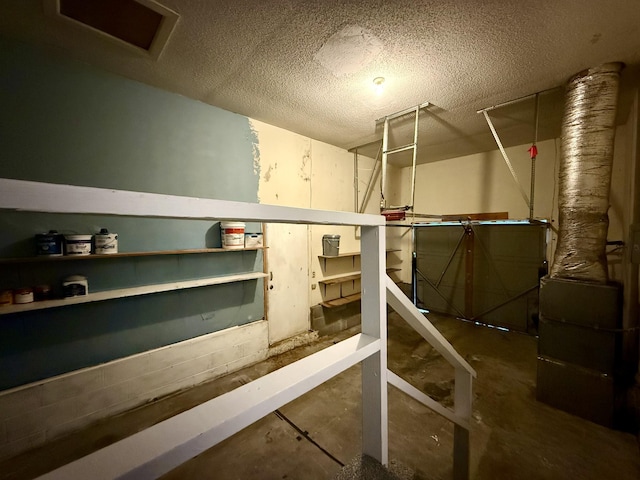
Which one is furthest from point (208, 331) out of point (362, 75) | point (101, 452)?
point (362, 75)

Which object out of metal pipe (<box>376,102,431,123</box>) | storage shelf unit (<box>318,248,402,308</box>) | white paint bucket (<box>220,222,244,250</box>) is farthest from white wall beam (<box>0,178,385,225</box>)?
storage shelf unit (<box>318,248,402,308</box>)

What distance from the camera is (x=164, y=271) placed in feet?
7.02

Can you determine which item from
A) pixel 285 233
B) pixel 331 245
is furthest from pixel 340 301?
pixel 285 233

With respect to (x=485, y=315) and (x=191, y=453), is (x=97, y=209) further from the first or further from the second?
(x=485, y=315)

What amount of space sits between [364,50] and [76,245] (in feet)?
7.56

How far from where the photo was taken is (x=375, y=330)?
739 millimetres

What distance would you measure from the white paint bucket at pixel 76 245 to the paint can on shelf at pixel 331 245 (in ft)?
7.46

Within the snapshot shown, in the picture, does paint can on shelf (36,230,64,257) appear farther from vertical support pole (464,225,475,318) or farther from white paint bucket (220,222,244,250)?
vertical support pole (464,225,475,318)

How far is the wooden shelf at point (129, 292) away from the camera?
151cm

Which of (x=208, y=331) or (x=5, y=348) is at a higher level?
(x=5, y=348)

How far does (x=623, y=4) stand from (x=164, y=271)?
3.40 metres

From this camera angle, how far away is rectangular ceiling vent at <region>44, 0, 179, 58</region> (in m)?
1.38

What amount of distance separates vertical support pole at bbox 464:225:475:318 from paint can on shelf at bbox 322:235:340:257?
2.15 meters

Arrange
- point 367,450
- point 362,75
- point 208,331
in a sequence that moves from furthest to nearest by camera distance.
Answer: point 208,331 < point 362,75 < point 367,450
